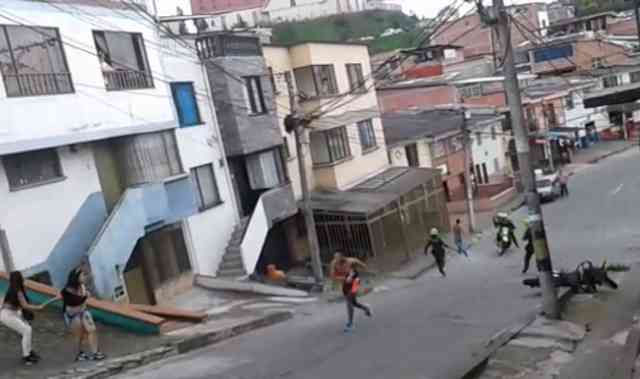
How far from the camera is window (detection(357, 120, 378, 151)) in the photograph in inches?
1380

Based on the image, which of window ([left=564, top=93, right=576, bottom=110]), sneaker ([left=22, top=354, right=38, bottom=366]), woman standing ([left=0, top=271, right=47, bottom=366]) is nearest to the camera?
woman standing ([left=0, top=271, right=47, bottom=366])

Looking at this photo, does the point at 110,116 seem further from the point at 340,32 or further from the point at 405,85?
the point at 340,32

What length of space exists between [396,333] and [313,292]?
915 cm

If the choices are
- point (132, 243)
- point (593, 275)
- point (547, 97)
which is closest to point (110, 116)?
point (132, 243)

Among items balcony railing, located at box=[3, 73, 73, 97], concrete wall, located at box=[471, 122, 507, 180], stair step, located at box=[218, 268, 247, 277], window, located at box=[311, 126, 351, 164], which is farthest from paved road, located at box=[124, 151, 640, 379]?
concrete wall, located at box=[471, 122, 507, 180]

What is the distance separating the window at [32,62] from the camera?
17234mm

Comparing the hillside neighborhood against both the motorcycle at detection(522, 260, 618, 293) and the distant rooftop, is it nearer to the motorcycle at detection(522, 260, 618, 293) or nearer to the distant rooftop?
the motorcycle at detection(522, 260, 618, 293)

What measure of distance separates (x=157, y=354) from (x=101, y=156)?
8.37 meters

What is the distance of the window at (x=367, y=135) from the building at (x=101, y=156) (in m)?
11.9

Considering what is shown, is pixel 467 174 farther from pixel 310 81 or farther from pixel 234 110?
pixel 234 110

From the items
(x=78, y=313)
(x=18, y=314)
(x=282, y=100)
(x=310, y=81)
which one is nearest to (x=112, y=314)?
(x=78, y=313)

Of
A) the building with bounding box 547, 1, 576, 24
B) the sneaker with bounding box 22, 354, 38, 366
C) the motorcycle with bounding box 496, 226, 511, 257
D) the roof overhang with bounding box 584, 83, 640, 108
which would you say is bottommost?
the motorcycle with bounding box 496, 226, 511, 257

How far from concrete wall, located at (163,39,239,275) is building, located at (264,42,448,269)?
324 centimetres

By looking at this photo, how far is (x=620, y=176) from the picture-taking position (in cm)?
4647
